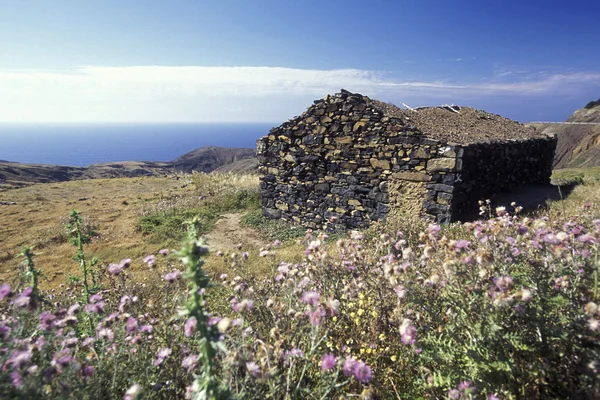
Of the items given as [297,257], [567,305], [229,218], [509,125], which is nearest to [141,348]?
[567,305]

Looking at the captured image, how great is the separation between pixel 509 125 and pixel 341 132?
28.4 feet

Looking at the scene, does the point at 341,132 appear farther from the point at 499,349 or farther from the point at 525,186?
the point at 499,349

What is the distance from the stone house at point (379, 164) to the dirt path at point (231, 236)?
126 centimetres

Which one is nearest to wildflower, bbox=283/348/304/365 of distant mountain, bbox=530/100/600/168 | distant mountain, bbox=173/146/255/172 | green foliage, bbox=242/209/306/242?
green foliage, bbox=242/209/306/242

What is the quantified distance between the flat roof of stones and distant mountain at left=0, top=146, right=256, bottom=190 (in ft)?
129

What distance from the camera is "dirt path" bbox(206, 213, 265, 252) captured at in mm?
9901

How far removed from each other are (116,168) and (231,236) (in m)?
106

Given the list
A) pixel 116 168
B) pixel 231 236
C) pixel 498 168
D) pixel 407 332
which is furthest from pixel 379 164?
pixel 116 168

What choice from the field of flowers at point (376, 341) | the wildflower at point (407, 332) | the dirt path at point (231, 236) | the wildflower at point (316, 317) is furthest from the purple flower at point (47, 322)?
the dirt path at point (231, 236)

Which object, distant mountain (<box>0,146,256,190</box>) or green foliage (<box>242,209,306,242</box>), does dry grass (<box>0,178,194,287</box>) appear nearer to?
green foliage (<box>242,209,306,242</box>)

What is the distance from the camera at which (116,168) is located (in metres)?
102

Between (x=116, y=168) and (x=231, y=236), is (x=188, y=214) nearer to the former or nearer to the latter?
(x=231, y=236)

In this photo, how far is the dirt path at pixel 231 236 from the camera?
32.5 ft

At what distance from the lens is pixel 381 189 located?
9742mm
